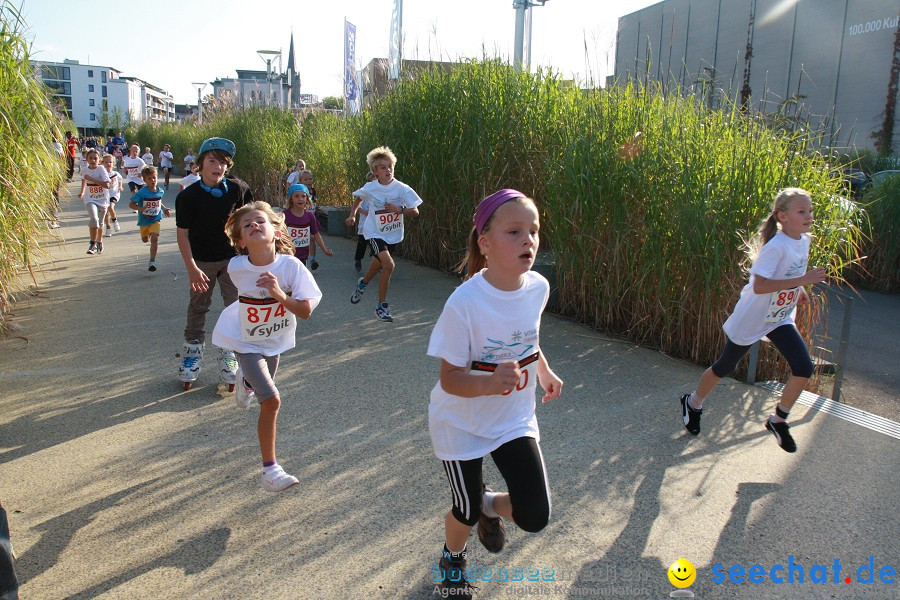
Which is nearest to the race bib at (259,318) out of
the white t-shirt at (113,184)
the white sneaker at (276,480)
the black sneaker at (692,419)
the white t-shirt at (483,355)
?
the white sneaker at (276,480)

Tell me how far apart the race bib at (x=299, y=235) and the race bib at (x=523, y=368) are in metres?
6.06

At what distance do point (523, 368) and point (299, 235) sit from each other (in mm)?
6137

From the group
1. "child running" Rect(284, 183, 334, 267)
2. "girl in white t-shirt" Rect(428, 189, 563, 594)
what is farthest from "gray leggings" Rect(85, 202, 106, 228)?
"girl in white t-shirt" Rect(428, 189, 563, 594)

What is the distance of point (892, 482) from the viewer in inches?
151

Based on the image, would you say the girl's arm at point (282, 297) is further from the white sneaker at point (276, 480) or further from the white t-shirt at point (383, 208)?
the white t-shirt at point (383, 208)

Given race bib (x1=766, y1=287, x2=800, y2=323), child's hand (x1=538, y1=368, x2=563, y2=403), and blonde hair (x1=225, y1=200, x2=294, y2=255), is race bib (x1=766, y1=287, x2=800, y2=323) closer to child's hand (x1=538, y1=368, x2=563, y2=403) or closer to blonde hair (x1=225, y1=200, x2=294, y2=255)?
child's hand (x1=538, y1=368, x2=563, y2=403)

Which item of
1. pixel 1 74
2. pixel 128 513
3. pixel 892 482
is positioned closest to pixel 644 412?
pixel 892 482

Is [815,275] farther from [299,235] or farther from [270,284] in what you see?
[299,235]

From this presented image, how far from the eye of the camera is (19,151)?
5574 mm

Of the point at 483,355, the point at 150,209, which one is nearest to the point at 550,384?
the point at 483,355

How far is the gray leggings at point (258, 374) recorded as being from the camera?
355 cm

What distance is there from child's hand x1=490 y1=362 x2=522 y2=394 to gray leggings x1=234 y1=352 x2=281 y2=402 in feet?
5.26

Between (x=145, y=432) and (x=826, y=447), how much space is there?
4.24m

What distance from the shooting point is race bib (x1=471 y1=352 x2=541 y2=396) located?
2543mm
